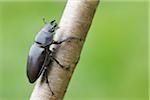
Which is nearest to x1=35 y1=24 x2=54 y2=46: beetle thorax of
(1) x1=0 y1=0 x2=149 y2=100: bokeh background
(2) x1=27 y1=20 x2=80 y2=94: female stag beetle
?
(2) x1=27 y1=20 x2=80 y2=94: female stag beetle

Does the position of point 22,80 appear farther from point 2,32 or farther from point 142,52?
point 142,52

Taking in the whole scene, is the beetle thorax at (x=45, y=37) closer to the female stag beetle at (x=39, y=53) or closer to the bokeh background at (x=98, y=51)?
the female stag beetle at (x=39, y=53)

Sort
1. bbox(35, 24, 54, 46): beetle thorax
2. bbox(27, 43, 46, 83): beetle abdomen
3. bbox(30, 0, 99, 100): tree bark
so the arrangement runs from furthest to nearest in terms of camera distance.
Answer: bbox(35, 24, 54, 46): beetle thorax → bbox(27, 43, 46, 83): beetle abdomen → bbox(30, 0, 99, 100): tree bark

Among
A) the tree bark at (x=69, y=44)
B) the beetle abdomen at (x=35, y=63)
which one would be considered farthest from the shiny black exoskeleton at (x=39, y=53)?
the tree bark at (x=69, y=44)

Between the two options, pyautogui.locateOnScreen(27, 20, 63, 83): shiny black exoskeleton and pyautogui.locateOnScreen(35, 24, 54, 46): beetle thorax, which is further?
pyautogui.locateOnScreen(35, 24, 54, 46): beetle thorax

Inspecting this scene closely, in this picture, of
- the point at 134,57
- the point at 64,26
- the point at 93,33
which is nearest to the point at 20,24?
the point at 93,33

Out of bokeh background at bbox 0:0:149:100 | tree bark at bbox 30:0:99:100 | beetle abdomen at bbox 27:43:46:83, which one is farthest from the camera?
bokeh background at bbox 0:0:149:100

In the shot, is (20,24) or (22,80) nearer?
(22,80)

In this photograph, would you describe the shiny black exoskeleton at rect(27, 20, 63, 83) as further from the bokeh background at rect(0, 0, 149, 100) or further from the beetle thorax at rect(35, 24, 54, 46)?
the bokeh background at rect(0, 0, 149, 100)
